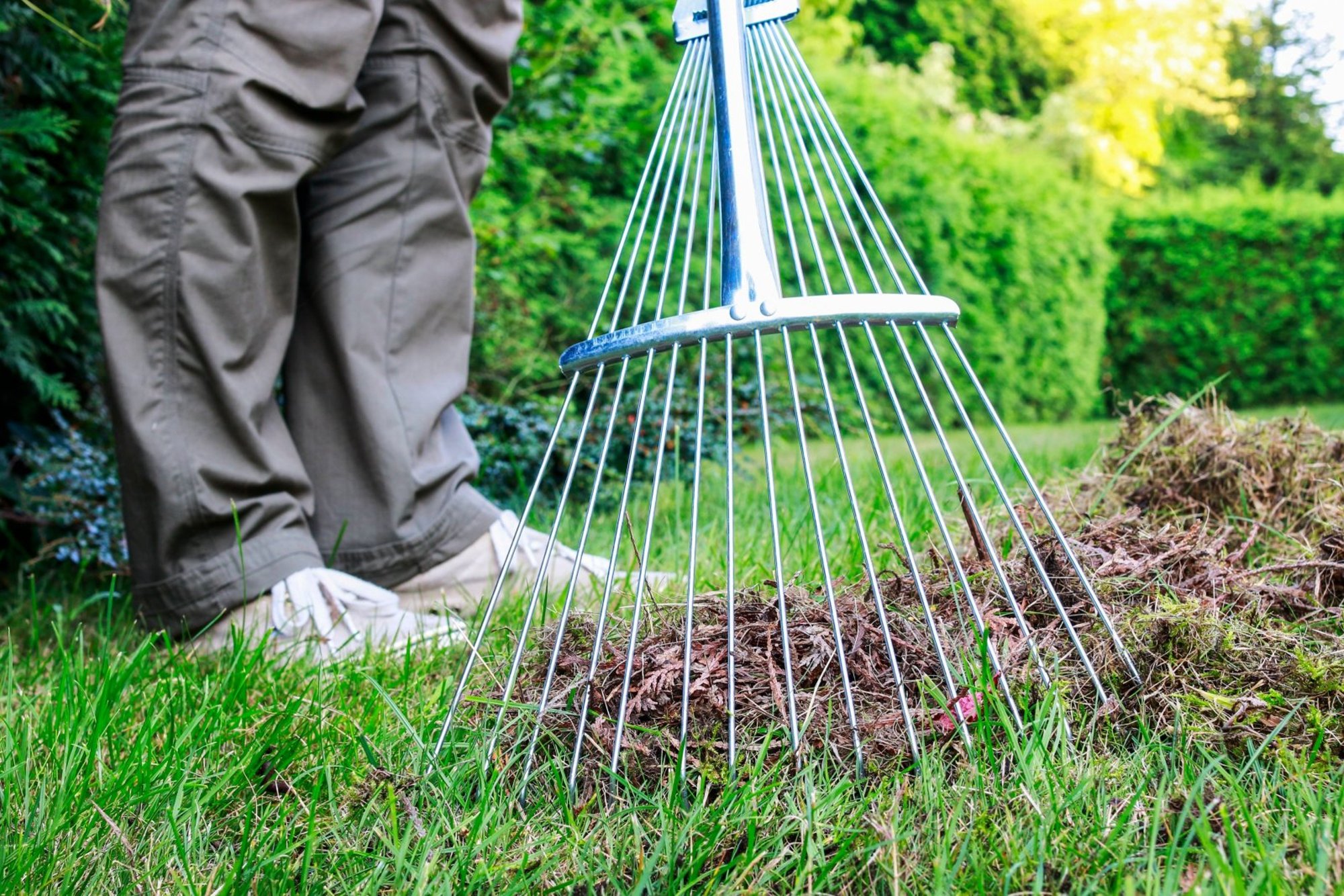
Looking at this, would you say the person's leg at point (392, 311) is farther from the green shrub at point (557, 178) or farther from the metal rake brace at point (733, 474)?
the green shrub at point (557, 178)

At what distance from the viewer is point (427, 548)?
1.79 metres

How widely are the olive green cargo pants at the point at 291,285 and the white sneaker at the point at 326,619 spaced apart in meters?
0.03

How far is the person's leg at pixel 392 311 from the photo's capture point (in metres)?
1.78

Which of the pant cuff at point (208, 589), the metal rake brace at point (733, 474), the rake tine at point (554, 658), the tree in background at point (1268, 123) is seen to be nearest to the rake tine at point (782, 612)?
the metal rake brace at point (733, 474)

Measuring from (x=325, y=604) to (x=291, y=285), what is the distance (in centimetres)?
53

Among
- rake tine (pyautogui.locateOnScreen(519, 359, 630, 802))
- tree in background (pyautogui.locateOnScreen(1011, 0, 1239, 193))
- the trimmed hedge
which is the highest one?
rake tine (pyautogui.locateOnScreen(519, 359, 630, 802))

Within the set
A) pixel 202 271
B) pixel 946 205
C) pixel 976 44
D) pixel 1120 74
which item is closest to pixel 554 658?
pixel 202 271

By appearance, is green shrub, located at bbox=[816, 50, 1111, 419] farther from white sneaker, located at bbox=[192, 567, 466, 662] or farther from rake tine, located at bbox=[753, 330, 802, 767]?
rake tine, located at bbox=[753, 330, 802, 767]

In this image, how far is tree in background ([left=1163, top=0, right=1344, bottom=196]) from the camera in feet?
68.0

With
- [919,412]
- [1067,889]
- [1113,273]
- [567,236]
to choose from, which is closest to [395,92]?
[1067,889]

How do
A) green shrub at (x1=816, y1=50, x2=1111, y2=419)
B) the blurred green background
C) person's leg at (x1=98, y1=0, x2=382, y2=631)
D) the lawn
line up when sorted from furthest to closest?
green shrub at (x1=816, y1=50, x2=1111, y2=419) < the blurred green background < person's leg at (x1=98, y1=0, x2=382, y2=631) < the lawn

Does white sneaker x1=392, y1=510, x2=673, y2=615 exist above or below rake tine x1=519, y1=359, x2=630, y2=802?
below

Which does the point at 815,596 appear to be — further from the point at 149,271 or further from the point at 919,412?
the point at 919,412

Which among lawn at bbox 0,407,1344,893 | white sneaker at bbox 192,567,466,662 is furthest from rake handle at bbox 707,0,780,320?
white sneaker at bbox 192,567,466,662
